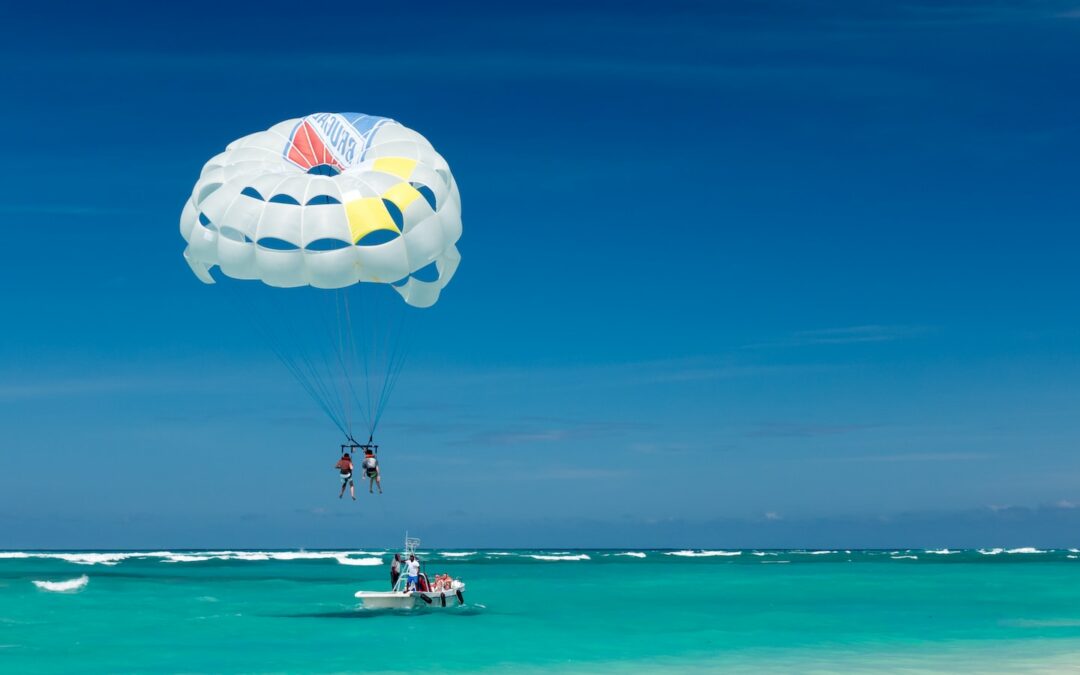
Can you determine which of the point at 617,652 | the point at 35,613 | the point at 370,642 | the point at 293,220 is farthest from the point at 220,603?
the point at 293,220

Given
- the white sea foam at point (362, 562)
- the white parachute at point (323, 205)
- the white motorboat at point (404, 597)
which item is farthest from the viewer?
the white sea foam at point (362, 562)

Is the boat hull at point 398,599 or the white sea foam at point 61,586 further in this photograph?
the white sea foam at point 61,586

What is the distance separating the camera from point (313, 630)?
24.8 metres

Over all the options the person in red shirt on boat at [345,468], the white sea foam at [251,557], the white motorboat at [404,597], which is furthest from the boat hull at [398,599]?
the white sea foam at [251,557]

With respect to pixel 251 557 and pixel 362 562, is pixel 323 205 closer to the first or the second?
pixel 362 562

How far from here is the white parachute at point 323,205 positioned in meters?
18.1

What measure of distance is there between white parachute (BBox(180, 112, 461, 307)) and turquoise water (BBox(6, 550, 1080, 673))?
252 inches

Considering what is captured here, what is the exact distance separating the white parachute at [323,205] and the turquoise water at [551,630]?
21.0ft

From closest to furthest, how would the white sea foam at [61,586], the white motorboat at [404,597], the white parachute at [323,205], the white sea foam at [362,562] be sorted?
the white parachute at [323,205] < the white motorboat at [404,597] < the white sea foam at [61,586] < the white sea foam at [362,562]

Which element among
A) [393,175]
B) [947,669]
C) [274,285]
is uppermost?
[393,175]

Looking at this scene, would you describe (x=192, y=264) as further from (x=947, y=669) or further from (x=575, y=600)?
(x=575, y=600)

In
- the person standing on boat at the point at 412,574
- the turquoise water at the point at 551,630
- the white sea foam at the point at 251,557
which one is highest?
the white sea foam at the point at 251,557

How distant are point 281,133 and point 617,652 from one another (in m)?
10.8

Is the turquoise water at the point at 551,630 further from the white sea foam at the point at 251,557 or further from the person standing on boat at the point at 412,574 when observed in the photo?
the white sea foam at the point at 251,557
